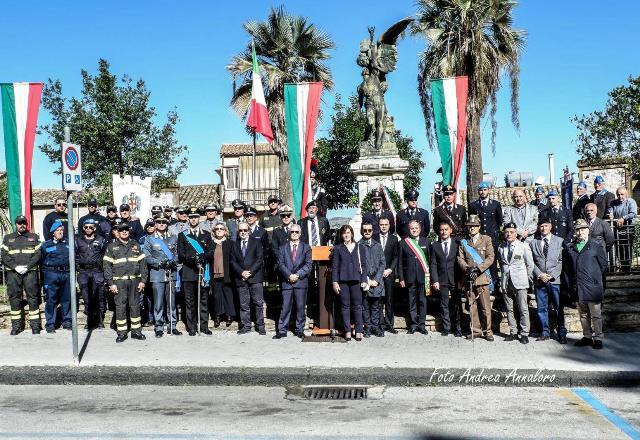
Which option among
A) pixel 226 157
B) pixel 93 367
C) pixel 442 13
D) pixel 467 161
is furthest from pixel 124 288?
pixel 226 157

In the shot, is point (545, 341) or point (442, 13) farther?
point (442, 13)

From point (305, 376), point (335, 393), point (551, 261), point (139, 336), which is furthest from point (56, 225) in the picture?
point (551, 261)

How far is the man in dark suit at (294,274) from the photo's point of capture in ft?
33.8

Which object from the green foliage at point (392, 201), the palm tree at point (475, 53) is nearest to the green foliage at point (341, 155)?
the palm tree at point (475, 53)

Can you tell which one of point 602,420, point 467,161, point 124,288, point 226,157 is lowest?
point 602,420

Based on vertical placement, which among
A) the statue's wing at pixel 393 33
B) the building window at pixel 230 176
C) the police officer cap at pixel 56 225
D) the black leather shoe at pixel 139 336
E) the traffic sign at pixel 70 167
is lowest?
the black leather shoe at pixel 139 336

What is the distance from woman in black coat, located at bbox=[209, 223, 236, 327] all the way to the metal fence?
637 cm

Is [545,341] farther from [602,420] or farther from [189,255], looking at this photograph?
[189,255]

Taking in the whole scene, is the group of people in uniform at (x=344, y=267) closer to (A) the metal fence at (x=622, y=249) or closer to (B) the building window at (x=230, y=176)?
(A) the metal fence at (x=622, y=249)

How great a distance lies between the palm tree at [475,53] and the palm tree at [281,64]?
510 centimetres

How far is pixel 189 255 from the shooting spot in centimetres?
1061

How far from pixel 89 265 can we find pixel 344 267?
438 centimetres

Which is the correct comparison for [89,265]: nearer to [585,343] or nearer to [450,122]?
[450,122]

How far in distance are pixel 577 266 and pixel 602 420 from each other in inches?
139
